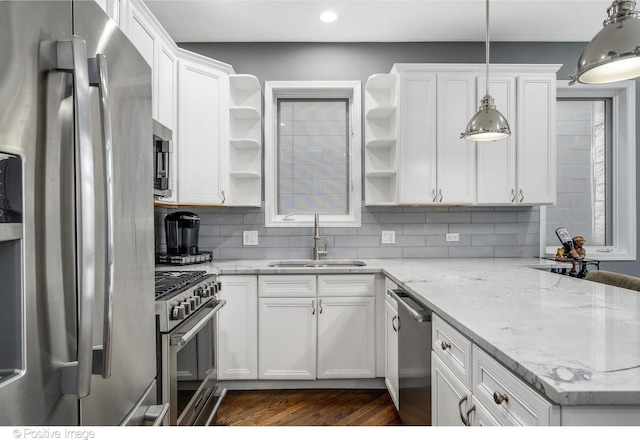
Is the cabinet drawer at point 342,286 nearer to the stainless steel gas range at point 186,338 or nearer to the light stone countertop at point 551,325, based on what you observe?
the light stone countertop at point 551,325

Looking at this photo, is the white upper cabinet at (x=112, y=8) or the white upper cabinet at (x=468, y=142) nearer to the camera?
the white upper cabinet at (x=112, y=8)

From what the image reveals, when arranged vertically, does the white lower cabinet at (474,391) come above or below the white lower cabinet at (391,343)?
above

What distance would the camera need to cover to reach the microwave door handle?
2.37ft

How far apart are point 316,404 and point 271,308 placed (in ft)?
2.25

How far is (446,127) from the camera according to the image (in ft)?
9.04

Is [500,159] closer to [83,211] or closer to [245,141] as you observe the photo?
[245,141]

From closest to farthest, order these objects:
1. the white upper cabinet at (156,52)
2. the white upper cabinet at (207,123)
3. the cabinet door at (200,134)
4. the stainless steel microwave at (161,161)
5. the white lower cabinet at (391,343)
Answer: the stainless steel microwave at (161,161)
the white upper cabinet at (156,52)
the white lower cabinet at (391,343)
the white upper cabinet at (207,123)
the cabinet door at (200,134)

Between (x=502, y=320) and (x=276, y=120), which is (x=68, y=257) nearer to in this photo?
(x=502, y=320)

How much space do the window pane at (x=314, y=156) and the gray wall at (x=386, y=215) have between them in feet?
0.74

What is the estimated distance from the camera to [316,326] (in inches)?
98.9

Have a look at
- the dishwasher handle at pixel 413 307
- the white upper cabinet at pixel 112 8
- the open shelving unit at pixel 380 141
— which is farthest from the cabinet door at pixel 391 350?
the white upper cabinet at pixel 112 8

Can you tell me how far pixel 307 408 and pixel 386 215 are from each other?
1598mm

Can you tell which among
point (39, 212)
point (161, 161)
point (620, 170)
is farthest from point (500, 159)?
point (39, 212)

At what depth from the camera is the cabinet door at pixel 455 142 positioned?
2.74 m
